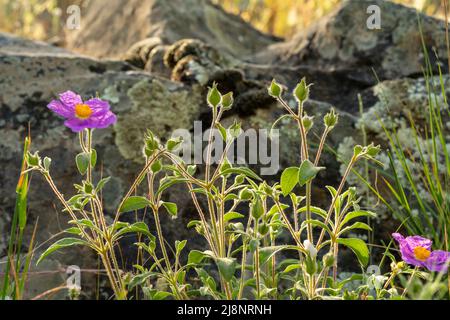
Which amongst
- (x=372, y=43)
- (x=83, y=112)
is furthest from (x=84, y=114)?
(x=372, y=43)

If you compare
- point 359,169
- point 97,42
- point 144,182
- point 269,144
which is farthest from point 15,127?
point 97,42

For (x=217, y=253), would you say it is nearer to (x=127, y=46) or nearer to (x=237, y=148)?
(x=237, y=148)

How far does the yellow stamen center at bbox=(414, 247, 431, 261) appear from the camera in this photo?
5.34 feet

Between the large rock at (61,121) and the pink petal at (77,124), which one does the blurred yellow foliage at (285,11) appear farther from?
the pink petal at (77,124)

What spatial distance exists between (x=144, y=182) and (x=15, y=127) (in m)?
0.53

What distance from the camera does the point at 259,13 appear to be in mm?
6125

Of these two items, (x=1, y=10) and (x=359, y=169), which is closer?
(x=359, y=169)

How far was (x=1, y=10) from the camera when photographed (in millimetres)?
6105

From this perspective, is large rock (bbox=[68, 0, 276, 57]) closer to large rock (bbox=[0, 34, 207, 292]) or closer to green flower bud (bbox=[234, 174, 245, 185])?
large rock (bbox=[0, 34, 207, 292])

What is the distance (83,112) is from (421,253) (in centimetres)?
85

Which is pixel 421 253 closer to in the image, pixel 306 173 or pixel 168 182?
pixel 306 173

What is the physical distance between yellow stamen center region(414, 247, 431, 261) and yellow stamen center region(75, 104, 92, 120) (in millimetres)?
824

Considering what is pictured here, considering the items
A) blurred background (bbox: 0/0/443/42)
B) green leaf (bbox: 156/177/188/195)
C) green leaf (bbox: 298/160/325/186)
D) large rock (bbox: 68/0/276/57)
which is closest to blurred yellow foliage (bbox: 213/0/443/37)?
blurred background (bbox: 0/0/443/42)

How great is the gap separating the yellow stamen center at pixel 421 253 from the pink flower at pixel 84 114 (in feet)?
2.51
